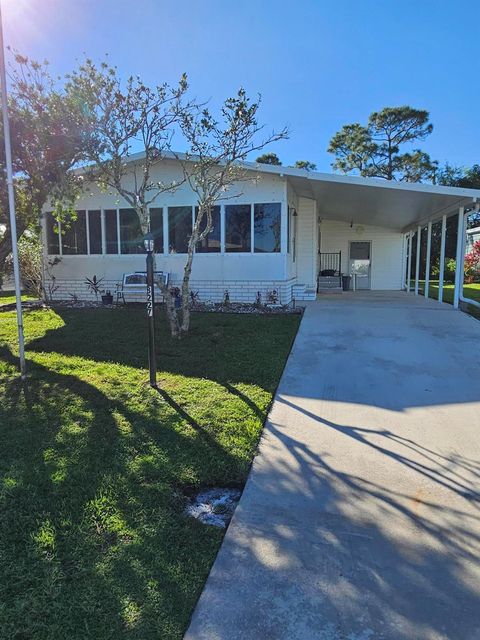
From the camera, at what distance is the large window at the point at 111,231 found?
40.7 ft

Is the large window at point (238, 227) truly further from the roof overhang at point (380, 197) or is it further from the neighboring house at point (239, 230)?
the roof overhang at point (380, 197)

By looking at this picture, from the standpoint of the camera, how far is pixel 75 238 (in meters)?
12.9

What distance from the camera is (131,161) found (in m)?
11.4

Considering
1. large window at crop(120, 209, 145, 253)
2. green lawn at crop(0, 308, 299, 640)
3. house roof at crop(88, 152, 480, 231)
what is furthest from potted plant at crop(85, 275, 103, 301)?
green lawn at crop(0, 308, 299, 640)

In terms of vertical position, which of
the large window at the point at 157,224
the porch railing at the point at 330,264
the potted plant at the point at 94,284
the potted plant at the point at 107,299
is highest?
the large window at the point at 157,224

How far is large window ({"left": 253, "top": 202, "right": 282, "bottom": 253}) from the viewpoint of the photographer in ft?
36.7

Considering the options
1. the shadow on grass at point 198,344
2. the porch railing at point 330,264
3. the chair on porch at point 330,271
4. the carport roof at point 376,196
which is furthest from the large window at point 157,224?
the porch railing at point 330,264

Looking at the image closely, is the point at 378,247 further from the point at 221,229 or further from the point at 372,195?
the point at 221,229

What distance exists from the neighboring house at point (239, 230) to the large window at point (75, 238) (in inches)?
1.1

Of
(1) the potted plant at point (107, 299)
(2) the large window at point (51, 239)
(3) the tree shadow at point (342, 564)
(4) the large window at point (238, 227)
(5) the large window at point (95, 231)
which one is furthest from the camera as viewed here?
(2) the large window at point (51, 239)

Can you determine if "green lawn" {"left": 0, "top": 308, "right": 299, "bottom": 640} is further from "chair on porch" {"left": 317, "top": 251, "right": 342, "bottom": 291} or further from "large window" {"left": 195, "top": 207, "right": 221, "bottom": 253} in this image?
"chair on porch" {"left": 317, "top": 251, "right": 342, "bottom": 291}

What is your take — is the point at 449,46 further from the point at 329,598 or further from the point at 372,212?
the point at 329,598

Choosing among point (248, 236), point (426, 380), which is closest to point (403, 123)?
point (248, 236)

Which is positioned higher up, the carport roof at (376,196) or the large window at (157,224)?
the carport roof at (376,196)
